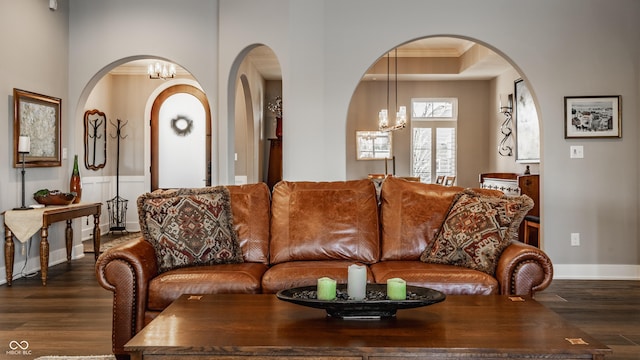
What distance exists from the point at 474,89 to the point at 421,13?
15.7ft

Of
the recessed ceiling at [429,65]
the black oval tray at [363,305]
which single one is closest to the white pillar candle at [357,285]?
the black oval tray at [363,305]

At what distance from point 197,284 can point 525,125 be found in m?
6.22

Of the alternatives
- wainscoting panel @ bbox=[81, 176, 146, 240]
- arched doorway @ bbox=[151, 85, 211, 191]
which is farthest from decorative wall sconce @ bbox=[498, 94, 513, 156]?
wainscoting panel @ bbox=[81, 176, 146, 240]

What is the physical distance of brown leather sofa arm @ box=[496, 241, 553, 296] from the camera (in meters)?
2.82

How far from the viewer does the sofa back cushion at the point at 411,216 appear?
346 cm

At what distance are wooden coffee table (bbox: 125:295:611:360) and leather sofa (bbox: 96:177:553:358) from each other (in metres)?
0.60

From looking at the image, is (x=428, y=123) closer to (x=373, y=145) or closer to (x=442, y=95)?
(x=442, y=95)

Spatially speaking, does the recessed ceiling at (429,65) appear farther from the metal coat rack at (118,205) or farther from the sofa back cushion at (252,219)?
the sofa back cushion at (252,219)

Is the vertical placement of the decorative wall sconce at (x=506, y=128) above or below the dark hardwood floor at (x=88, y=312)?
above

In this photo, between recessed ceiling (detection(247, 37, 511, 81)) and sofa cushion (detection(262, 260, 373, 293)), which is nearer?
sofa cushion (detection(262, 260, 373, 293))

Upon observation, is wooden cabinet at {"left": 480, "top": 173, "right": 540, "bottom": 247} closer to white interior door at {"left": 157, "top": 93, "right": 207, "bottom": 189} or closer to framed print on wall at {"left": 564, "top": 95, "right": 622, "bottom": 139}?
framed print on wall at {"left": 564, "top": 95, "right": 622, "bottom": 139}

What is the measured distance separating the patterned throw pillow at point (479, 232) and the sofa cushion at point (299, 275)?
509 millimetres

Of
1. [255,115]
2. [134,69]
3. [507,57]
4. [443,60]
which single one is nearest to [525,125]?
[443,60]

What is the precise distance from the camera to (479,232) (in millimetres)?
3158
